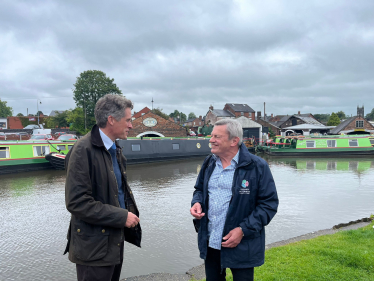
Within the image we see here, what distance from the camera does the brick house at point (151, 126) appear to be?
27266mm

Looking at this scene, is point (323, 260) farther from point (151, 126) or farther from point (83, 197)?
point (151, 126)

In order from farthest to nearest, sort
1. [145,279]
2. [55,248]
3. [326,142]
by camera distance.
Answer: [326,142], [55,248], [145,279]

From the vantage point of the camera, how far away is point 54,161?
16.2 m

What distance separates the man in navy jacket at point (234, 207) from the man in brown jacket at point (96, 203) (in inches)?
26.5

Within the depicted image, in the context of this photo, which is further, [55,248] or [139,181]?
[139,181]

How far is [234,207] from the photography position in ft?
7.59

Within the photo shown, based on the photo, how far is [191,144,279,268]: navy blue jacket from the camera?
89.2 inches

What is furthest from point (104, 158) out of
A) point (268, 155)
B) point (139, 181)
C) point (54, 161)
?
Result: point (268, 155)

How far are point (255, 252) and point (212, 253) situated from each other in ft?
1.26

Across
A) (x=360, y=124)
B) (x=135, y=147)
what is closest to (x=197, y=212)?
(x=135, y=147)

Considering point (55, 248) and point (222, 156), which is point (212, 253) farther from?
point (55, 248)

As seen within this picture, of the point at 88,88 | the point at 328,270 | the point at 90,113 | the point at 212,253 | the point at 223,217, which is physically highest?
the point at 88,88

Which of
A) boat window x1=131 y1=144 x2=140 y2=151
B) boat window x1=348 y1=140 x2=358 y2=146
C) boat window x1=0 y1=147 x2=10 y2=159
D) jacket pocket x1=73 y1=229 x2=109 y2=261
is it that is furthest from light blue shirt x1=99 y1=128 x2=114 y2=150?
boat window x1=348 y1=140 x2=358 y2=146

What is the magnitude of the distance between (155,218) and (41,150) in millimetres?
12773
